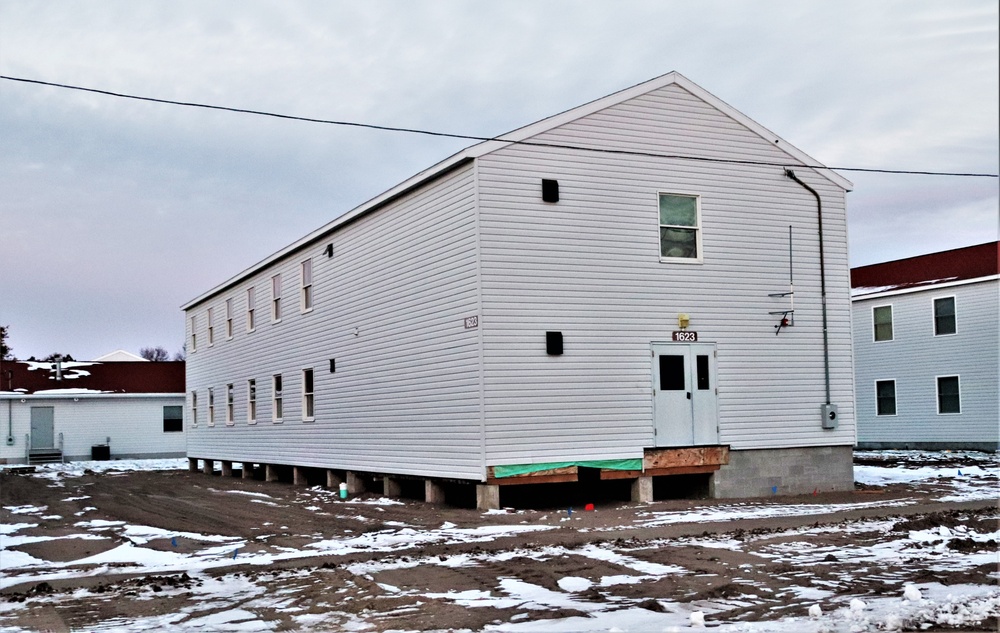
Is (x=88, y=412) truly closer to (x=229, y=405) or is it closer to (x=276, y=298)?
(x=229, y=405)

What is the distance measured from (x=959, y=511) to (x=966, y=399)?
74.2 ft

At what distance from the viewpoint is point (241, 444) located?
30.8 meters

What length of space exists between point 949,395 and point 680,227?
21.8m

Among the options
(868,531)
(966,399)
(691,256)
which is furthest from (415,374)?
(966,399)

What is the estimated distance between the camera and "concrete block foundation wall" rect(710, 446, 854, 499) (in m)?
19.1

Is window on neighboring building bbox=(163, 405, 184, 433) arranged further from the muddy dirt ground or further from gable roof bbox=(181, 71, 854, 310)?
the muddy dirt ground

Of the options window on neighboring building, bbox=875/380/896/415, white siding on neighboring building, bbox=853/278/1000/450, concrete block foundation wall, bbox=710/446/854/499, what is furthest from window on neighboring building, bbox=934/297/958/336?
concrete block foundation wall, bbox=710/446/854/499

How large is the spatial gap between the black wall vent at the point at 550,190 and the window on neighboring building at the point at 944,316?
76.6ft

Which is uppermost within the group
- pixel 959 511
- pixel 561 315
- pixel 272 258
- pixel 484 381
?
pixel 272 258

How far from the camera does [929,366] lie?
36.9 metres

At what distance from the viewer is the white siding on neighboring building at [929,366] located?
35031 mm

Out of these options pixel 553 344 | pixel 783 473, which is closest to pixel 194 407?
pixel 553 344

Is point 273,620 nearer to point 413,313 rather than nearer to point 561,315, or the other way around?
point 561,315

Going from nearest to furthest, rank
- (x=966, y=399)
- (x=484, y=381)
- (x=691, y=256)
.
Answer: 1. (x=484, y=381)
2. (x=691, y=256)
3. (x=966, y=399)
